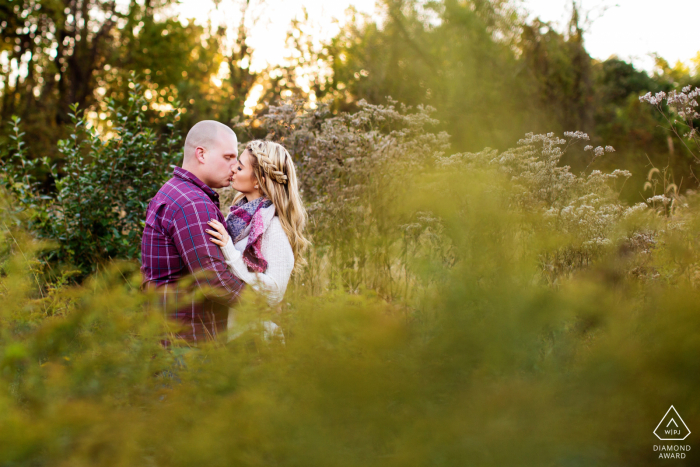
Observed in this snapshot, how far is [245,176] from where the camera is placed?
3.04m

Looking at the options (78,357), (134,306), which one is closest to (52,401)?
(78,357)

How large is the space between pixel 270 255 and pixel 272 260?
4cm

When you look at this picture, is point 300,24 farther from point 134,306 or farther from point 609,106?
point 134,306

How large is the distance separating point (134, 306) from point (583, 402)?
3.63 ft

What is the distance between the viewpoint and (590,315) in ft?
3.49

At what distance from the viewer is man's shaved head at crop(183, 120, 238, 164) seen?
9.05 ft

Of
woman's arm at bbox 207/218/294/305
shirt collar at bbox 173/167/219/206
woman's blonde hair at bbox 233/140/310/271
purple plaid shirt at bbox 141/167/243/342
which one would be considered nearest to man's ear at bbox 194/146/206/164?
shirt collar at bbox 173/167/219/206

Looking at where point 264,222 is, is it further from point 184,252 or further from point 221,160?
point 184,252

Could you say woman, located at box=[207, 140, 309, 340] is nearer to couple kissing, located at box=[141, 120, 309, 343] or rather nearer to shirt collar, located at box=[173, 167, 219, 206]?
couple kissing, located at box=[141, 120, 309, 343]

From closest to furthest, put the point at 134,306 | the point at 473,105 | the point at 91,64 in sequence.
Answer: the point at 134,306 → the point at 473,105 → the point at 91,64

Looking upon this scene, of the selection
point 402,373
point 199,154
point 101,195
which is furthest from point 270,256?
point 101,195

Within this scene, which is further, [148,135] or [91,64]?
[91,64]

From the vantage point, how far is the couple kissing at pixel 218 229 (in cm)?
234

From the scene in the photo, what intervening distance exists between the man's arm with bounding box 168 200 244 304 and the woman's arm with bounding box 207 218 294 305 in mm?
53
